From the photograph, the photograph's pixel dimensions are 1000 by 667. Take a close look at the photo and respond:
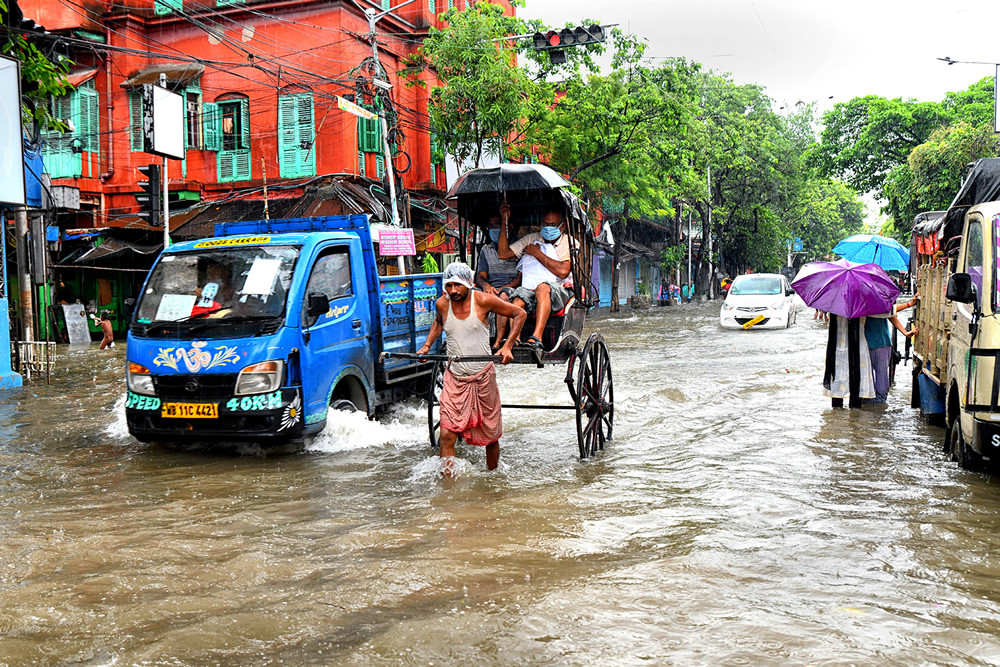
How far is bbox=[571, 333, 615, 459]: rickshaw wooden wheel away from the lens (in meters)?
7.58

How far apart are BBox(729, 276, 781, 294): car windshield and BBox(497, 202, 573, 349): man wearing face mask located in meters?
Result: 17.4

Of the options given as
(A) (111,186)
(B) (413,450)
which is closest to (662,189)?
(A) (111,186)

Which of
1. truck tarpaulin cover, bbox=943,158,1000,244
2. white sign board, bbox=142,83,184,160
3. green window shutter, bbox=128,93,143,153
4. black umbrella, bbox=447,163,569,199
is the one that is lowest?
truck tarpaulin cover, bbox=943,158,1000,244

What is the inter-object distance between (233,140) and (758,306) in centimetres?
1484

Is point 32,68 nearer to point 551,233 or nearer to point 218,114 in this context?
point 551,233

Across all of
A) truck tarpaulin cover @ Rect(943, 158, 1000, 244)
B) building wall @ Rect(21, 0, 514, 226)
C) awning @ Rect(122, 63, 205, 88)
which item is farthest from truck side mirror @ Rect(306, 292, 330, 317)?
awning @ Rect(122, 63, 205, 88)

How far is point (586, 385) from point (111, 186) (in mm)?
19986

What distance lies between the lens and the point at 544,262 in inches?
329

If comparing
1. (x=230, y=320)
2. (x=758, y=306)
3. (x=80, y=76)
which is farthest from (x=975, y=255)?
(x=80, y=76)

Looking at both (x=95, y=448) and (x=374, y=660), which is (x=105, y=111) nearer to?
(x=95, y=448)

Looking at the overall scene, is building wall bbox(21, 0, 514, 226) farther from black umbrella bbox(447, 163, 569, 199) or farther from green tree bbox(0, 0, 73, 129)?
black umbrella bbox(447, 163, 569, 199)

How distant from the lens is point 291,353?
7609 mm

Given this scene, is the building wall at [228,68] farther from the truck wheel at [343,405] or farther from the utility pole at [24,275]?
the truck wheel at [343,405]

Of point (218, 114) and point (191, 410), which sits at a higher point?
point (218, 114)
